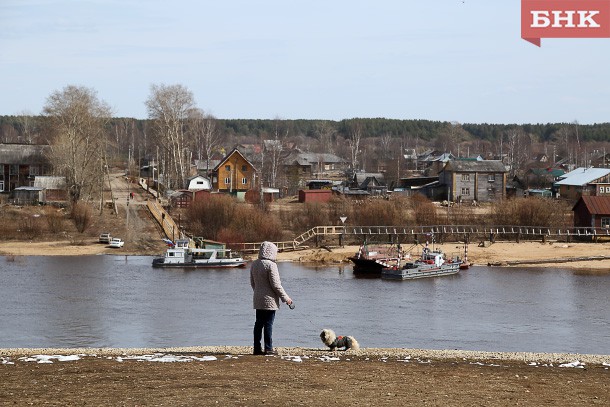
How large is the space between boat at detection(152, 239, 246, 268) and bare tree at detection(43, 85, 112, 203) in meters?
19.0

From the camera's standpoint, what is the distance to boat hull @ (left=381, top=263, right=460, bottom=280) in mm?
51562

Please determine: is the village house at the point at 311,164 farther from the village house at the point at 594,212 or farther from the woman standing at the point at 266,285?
the woman standing at the point at 266,285

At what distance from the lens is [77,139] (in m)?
76.1

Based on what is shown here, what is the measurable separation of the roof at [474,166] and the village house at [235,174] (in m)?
18.1

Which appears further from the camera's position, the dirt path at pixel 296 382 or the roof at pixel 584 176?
the roof at pixel 584 176

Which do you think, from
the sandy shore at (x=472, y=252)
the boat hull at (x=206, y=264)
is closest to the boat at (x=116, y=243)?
the sandy shore at (x=472, y=252)

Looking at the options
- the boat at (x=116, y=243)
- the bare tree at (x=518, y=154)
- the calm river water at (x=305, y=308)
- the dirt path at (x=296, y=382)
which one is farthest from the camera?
the bare tree at (x=518, y=154)

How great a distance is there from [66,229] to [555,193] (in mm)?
49014

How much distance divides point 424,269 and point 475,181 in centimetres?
3970

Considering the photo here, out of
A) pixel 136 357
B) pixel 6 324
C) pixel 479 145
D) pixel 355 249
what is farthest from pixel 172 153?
pixel 479 145

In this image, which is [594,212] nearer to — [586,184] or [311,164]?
[586,184]

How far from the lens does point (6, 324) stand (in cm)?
3181

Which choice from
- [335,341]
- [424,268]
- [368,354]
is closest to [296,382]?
[368,354]

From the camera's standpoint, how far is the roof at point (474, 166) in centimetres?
8938
